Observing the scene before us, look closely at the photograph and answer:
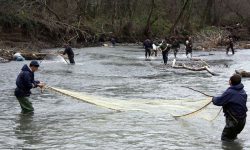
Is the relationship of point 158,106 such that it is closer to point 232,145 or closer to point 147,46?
point 232,145

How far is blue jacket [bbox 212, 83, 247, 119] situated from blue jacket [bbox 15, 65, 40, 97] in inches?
220

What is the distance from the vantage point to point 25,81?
13227mm

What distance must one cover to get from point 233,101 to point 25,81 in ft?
19.9

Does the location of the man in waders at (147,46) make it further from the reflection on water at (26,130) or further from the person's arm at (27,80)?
the person's arm at (27,80)

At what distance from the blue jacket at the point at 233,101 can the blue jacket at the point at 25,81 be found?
5598 millimetres

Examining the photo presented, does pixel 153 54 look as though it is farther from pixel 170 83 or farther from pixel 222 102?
pixel 222 102

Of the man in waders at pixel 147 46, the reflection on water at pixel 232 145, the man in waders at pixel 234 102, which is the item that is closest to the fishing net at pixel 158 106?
the reflection on water at pixel 232 145

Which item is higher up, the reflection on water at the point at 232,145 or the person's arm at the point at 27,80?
the person's arm at the point at 27,80

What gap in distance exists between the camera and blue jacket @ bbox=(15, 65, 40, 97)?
1317cm

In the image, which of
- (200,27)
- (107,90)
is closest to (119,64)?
(107,90)

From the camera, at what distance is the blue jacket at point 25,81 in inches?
519

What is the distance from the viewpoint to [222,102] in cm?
983

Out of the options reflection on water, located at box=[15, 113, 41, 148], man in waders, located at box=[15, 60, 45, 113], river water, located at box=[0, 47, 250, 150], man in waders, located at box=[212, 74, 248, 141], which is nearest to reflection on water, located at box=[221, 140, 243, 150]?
river water, located at box=[0, 47, 250, 150]

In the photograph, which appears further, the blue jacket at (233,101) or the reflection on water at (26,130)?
the reflection on water at (26,130)
